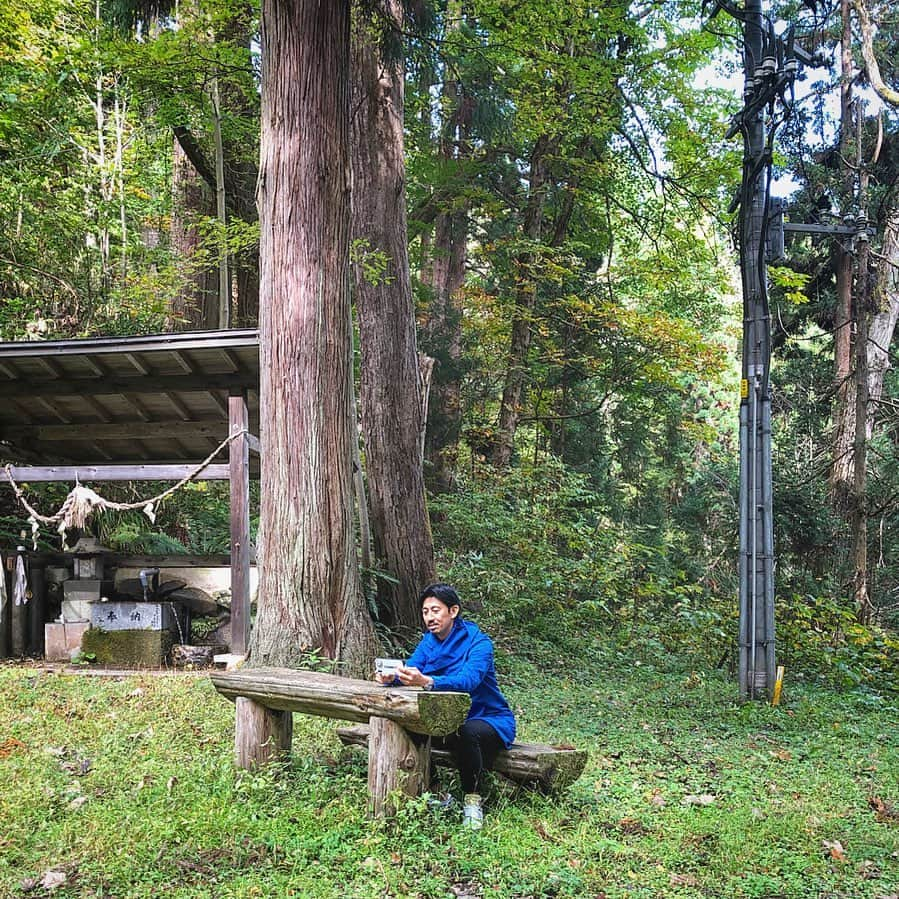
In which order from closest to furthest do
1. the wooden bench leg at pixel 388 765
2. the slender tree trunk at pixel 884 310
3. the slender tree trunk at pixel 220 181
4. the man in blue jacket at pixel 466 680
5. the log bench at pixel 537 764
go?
the wooden bench leg at pixel 388 765 → the man in blue jacket at pixel 466 680 → the log bench at pixel 537 764 → the slender tree trunk at pixel 220 181 → the slender tree trunk at pixel 884 310

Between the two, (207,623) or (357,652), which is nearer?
(357,652)

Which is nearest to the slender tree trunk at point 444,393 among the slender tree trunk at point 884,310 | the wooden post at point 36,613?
the slender tree trunk at point 884,310

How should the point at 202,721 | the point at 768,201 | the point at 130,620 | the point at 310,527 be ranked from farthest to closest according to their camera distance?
the point at 130,620 → the point at 768,201 → the point at 310,527 → the point at 202,721

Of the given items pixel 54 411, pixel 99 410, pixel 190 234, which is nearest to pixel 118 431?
pixel 99 410

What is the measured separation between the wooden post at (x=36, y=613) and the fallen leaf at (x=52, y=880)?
281 inches

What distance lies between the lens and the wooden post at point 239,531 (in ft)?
30.1

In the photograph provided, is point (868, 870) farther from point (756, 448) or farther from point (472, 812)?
point (756, 448)

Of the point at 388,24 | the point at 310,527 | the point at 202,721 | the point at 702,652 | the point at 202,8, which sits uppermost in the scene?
the point at 202,8

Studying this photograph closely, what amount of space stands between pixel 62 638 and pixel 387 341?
5.37 metres

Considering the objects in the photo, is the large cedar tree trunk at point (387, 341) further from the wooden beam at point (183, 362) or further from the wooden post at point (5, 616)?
the wooden post at point (5, 616)

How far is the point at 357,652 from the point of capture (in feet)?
25.1

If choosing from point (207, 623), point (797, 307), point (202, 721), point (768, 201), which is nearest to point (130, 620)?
point (207, 623)

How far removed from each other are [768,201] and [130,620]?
28.0ft

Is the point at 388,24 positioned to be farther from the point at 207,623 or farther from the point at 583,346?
the point at 583,346
